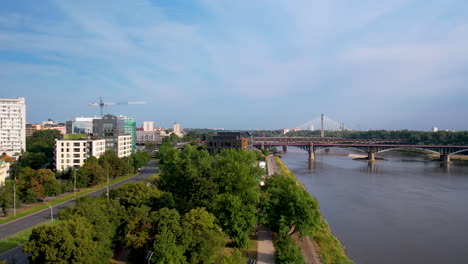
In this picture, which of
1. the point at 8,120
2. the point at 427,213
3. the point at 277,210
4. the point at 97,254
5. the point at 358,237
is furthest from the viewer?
the point at 8,120

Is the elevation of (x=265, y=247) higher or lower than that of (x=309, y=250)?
higher

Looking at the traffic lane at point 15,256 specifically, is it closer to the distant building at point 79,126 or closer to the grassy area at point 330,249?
the grassy area at point 330,249

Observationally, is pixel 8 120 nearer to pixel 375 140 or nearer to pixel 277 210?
pixel 277 210

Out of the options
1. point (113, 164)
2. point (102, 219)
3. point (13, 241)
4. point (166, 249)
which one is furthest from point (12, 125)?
point (166, 249)

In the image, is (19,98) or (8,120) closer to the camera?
(8,120)

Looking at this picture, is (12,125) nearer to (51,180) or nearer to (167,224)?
(51,180)

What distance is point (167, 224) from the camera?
755cm

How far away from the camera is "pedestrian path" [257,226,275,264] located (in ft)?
26.9

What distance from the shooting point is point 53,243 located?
631 cm

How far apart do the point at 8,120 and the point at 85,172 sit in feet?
68.3

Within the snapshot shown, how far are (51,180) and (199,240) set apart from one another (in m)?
10.2

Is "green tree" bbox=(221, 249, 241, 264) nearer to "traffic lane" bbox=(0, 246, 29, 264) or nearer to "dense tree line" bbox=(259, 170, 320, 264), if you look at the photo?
"dense tree line" bbox=(259, 170, 320, 264)

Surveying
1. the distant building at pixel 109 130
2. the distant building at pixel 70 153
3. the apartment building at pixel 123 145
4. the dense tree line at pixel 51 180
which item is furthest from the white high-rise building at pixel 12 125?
the dense tree line at pixel 51 180

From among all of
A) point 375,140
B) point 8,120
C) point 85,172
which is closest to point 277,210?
point 85,172
